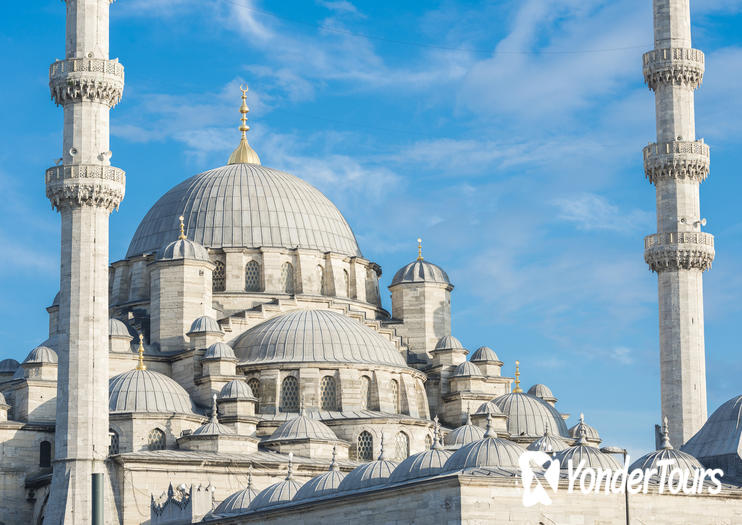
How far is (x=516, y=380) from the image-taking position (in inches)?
1940

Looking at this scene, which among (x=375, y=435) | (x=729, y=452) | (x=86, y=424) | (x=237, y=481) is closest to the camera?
(x=729, y=452)

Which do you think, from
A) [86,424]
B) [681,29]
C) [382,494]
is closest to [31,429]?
[86,424]

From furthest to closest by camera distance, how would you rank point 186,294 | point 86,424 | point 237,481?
point 186,294
point 237,481
point 86,424

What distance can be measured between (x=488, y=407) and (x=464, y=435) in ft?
6.31

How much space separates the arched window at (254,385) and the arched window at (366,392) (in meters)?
3.04

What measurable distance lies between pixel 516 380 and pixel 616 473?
19783 millimetres

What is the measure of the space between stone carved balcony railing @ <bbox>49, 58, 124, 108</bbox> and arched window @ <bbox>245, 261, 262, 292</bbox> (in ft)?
35.5

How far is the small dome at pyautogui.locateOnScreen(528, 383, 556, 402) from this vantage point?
166 ft

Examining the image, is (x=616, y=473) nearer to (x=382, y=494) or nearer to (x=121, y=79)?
(x=382, y=494)

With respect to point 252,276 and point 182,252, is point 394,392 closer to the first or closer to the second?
point 252,276

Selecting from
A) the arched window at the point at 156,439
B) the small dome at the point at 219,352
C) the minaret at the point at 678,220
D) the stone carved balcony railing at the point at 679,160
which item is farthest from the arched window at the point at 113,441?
the stone carved balcony railing at the point at 679,160

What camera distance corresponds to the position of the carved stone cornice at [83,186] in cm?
3753

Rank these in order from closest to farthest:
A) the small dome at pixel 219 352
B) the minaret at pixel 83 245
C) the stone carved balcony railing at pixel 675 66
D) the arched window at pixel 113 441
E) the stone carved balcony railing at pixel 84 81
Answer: the minaret at pixel 83 245 < the stone carved balcony railing at pixel 84 81 < the arched window at pixel 113 441 < the stone carved balcony railing at pixel 675 66 < the small dome at pixel 219 352

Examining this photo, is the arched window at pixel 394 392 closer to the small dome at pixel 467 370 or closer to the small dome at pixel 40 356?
the small dome at pixel 467 370
